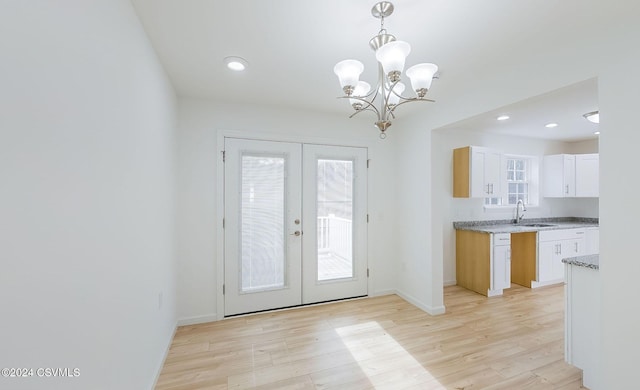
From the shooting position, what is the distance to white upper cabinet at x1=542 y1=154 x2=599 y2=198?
4676mm

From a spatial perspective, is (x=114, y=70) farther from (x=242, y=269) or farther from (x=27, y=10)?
(x=242, y=269)

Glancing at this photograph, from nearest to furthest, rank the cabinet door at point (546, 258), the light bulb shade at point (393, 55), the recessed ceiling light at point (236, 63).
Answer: the light bulb shade at point (393, 55), the recessed ceiling light at point (236, 63), the cabinet door at point (546, 258)

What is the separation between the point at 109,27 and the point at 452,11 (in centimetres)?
186

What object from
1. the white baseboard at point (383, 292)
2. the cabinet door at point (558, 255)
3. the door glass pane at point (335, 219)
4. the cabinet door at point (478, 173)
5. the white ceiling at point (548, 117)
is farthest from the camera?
the cabinet door at point (558, 255)

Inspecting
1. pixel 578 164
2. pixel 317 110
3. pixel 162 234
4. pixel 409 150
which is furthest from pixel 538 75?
pixel 578 164

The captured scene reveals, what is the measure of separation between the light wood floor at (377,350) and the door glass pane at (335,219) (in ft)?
1.69

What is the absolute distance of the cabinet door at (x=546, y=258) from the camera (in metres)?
4.08

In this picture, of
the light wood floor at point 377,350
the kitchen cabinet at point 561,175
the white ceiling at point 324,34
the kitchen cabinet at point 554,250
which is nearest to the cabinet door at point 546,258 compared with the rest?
the kitchen cabinet at point 554,250

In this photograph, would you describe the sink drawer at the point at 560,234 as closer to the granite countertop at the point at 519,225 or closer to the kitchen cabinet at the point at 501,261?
the granite countertop at the point at 519,225

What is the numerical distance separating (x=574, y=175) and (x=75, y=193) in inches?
263

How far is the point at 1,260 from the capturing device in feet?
2.20

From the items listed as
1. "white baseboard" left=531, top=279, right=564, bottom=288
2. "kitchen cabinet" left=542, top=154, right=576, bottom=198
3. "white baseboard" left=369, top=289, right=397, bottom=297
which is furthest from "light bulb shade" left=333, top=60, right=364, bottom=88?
"kitchen cabinet" left=542, top=154, right=576, bottom=198

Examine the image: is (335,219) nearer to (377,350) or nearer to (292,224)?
(292,224)

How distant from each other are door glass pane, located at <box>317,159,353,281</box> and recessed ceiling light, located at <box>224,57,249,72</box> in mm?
1529
